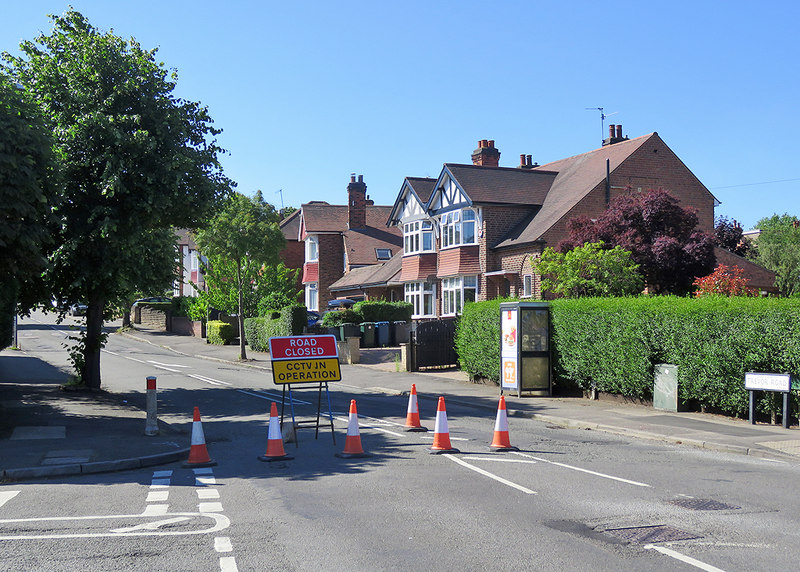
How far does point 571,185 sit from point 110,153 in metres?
23.2

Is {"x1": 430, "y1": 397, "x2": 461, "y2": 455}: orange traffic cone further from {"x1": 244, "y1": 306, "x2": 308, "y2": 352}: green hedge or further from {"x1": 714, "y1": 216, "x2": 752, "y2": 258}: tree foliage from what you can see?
{"x1": 714, "y1": 216, "x2": 752, "y2": 258}: tree foliage

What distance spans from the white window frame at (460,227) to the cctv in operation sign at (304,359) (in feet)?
78.3

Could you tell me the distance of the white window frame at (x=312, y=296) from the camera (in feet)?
190

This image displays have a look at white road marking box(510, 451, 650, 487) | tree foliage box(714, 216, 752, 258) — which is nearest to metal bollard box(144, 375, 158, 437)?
white road marking box(510, 451, 650, 487)

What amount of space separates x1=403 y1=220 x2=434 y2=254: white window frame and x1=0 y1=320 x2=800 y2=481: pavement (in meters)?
16.0

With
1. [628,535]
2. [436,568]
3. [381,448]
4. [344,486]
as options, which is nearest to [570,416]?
[381,448]

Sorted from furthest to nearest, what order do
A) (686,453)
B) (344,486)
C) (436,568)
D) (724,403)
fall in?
(724,403)
(686,453)
(344,486)
(436,568)

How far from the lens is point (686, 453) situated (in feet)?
38.5

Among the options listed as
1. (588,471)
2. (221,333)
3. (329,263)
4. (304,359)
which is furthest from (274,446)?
(329,263)

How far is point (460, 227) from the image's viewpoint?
36469 millimetres

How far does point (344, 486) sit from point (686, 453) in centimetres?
571

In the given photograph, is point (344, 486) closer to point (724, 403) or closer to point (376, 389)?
point (724, 403)

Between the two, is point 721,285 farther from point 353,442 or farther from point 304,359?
point 353,442

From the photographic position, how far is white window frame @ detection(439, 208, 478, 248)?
1416 inches
